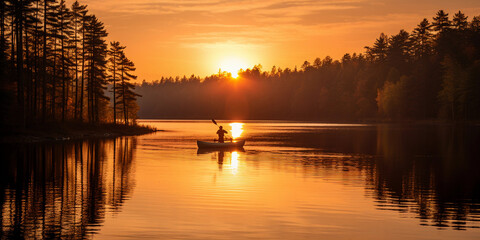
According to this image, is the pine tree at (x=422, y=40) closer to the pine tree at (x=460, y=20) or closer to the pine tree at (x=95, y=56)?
the pine tree at (x=460, y=20)

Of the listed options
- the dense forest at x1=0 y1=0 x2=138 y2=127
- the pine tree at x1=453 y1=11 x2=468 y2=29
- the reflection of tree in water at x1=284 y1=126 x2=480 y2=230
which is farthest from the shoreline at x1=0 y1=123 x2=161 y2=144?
the pine tree at x1=453 y1=11 x2=468 y2=29

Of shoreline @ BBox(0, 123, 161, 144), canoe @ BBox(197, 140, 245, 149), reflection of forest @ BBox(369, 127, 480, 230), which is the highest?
shoreline @ BBox(0, 123, 161, 144)

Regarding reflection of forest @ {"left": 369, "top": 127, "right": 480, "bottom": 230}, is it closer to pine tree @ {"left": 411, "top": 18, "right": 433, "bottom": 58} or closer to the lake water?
the lake water

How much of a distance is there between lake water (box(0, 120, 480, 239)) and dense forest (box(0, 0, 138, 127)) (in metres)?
21.8

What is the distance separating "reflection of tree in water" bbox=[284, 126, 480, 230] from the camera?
2207 cm

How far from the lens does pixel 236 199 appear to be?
24641 mm

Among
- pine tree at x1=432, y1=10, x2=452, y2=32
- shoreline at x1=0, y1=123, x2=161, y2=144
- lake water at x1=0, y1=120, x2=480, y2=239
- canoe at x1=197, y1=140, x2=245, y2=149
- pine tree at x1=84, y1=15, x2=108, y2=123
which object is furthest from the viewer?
pine tree at x1=432, y1=10, x2=452, y2=32

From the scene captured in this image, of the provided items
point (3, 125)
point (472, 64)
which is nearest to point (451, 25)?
point (472, 64)

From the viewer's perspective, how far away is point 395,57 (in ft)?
605

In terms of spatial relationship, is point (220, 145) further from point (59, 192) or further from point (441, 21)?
point (441, 21)

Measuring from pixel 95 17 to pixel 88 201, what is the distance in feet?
254

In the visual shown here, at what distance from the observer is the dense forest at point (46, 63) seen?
62.1 m

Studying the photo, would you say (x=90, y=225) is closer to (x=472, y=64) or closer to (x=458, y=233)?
(x=458, y=233)

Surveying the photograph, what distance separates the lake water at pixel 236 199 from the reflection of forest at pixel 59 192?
5 centimetres
